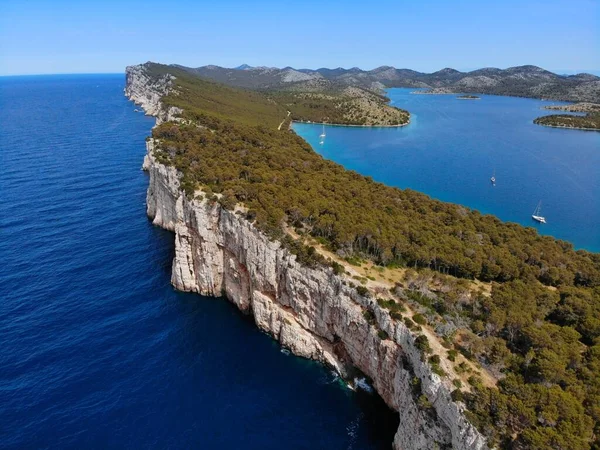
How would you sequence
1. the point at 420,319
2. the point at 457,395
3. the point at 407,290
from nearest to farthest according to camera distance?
1. the point at 457,395
2. the point at 420,319
3. the point at 407,290

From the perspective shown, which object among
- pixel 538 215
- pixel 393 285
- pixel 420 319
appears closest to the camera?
pixel 420 319

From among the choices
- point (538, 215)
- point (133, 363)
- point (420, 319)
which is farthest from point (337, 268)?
point (538, 215)

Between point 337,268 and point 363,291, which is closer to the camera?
point 363,291

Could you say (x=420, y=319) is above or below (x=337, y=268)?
below

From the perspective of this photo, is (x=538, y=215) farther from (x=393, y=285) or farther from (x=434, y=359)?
(x=434, y=359)

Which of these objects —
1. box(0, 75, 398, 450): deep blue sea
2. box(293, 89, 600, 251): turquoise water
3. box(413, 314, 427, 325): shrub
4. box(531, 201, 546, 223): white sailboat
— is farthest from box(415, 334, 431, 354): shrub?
box(531, 201, 546, 223): white sailboat

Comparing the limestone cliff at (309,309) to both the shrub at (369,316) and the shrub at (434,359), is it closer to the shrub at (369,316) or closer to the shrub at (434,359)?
the shrub at (369,316)
